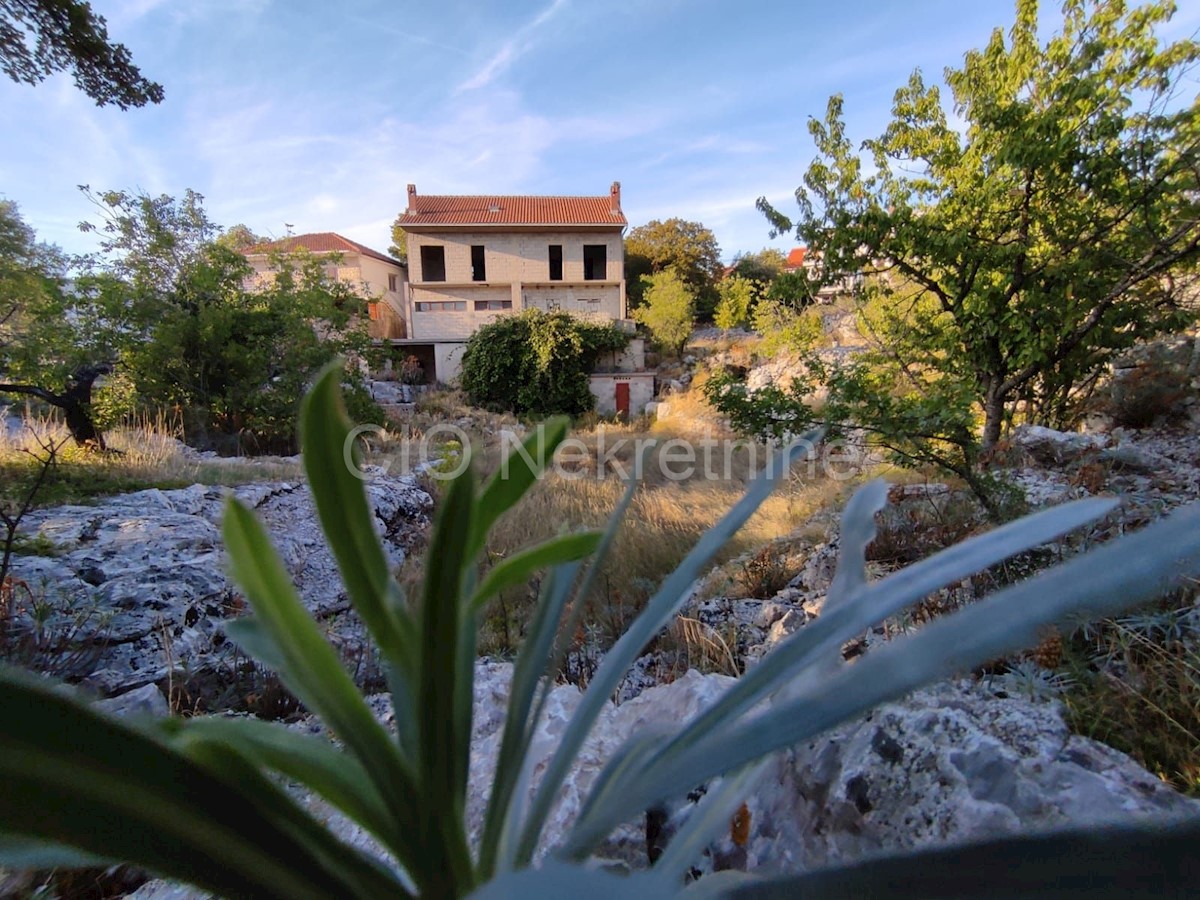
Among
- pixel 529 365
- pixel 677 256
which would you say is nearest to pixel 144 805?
pixel 529 365

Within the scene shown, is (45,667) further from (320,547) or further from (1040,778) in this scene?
(1040,778)

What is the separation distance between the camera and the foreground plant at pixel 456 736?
0.69 feet

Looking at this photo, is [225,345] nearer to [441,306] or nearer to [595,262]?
[441,306]

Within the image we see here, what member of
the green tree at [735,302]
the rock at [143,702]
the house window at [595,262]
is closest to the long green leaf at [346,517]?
the rock at [143,702]

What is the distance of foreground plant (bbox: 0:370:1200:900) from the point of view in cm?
21

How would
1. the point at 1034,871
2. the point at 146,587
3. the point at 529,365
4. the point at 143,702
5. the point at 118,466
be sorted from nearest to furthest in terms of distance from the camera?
the point at 1034,871
the point at 143,702
the point at 146,587
the point at 118,466
the point at 529,365

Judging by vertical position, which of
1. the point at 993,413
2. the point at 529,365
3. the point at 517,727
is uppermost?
the point at 529,365

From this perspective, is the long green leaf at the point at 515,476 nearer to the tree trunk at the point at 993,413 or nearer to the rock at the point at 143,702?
the rock at the point at 143,702

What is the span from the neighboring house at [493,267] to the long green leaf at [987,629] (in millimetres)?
15593

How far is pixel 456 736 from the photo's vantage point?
15.0 inches

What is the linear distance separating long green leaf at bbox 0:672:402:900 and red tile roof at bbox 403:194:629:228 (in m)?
16.9

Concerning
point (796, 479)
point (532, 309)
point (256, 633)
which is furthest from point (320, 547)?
point (532, 309)

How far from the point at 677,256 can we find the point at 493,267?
6.75m

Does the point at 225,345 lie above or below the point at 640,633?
above
